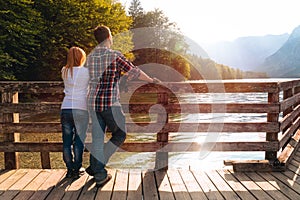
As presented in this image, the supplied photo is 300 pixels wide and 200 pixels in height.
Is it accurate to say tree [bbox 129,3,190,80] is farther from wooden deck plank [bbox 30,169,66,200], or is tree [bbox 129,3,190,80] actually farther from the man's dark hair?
the man's dark hair

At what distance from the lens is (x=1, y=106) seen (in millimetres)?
4445

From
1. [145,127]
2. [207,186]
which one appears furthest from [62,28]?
[207,186]

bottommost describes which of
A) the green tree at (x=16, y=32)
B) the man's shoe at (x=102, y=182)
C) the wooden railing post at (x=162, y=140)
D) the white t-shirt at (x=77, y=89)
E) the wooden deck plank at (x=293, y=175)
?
the wooden deck plank at (x=293, y=175)

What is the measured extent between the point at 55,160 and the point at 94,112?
5196 mm

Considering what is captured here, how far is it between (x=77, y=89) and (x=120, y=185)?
1.35 meters

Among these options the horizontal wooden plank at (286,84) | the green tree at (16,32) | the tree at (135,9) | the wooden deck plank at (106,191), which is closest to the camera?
the wooden deck plank at (106,191)

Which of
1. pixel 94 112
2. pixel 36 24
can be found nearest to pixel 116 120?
pixel 94 112

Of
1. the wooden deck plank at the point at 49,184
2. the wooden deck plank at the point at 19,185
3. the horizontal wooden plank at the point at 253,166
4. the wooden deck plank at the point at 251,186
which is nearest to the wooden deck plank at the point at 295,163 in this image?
the horizontal wooden plank at the point at 253,166

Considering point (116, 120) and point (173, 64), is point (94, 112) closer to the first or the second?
point (116, 120)

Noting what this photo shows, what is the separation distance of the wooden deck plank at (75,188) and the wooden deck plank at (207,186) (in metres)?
1.53

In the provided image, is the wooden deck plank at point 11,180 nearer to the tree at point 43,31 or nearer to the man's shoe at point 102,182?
the man's shoe at point 102,182

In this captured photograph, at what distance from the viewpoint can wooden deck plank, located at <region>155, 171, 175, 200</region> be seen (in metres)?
3.65

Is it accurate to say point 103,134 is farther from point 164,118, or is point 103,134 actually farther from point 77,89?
point 164,118

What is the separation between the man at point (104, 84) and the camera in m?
3.75
